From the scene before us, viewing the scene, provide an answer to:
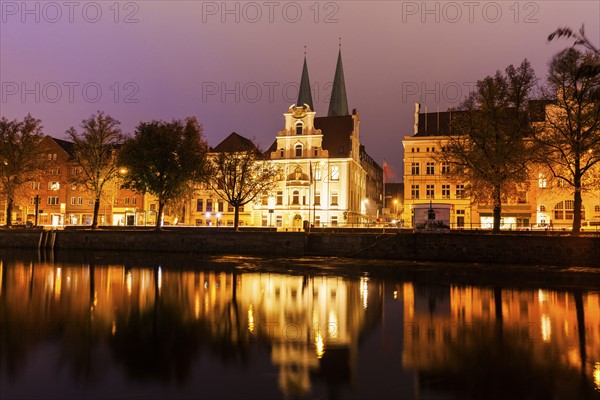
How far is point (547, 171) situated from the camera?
5003 centimetres

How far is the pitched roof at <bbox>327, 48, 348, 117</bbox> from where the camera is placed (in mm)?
123625

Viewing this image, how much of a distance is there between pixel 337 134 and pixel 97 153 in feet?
140

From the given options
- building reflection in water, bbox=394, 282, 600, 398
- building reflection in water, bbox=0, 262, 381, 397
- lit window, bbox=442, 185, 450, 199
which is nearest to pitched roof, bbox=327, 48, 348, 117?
lit window, bbox=442, 185, 450, 199

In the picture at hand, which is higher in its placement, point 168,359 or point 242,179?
point 242,179

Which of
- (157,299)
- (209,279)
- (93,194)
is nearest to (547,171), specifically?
(209,279)

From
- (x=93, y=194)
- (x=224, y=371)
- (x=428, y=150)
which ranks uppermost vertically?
(x=428, y=150)

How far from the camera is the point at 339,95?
124188 mm

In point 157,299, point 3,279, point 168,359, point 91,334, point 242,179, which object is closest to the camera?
point 168,359

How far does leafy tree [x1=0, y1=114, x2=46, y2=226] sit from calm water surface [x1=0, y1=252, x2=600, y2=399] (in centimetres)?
4931

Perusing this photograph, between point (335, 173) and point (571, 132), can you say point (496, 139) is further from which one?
point (335, 173)

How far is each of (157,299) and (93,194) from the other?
180 feet

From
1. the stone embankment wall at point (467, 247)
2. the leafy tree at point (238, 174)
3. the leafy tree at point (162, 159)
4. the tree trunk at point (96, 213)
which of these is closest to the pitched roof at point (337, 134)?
the leafy tree at point (238, 174)

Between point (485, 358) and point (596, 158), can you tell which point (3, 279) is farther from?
point (596, 158)

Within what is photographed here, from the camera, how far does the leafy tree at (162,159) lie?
66.8 meters
